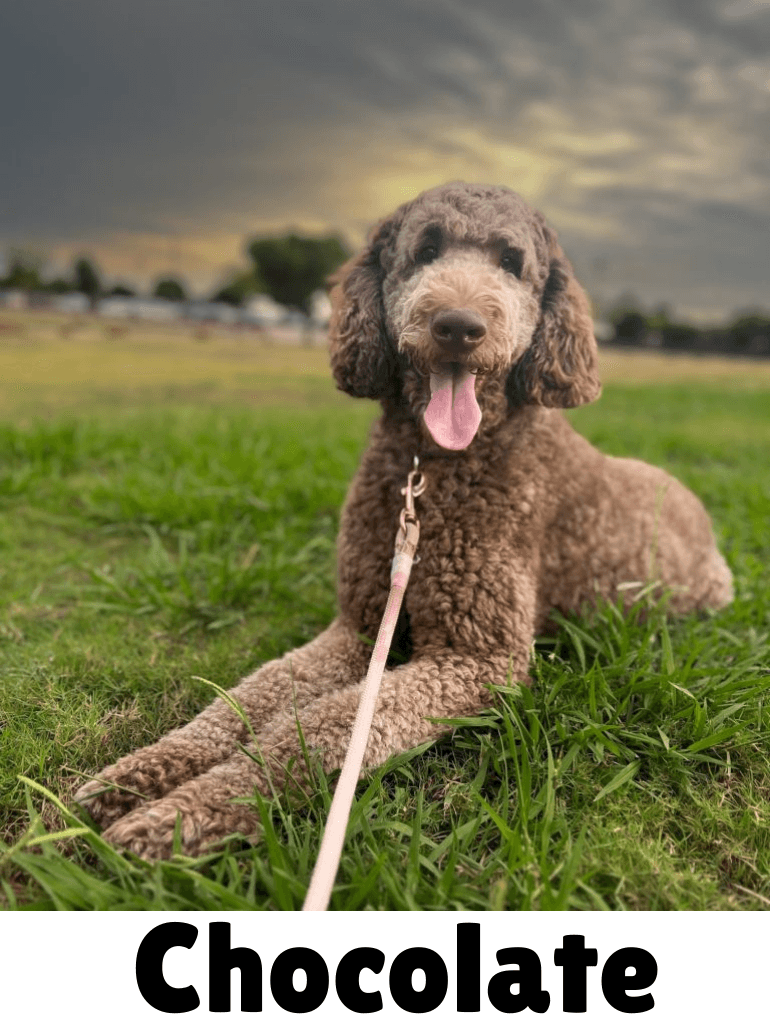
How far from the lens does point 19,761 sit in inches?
82.0

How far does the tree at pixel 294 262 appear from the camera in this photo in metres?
49.8

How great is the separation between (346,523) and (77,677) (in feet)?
3.42

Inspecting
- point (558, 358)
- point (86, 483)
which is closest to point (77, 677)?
point (558, 358)

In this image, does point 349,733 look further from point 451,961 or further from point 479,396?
point 479,396

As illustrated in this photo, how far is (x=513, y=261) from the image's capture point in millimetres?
2439

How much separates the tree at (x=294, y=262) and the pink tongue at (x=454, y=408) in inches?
1942

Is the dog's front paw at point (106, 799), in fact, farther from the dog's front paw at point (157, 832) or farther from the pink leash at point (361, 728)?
the pink leash at point (361, 728)

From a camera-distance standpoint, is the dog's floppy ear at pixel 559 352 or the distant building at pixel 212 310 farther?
the distant building at pixel 212 310

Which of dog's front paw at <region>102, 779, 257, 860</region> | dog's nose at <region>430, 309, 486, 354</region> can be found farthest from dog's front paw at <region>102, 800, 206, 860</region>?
dog's nose at <region>430, 309, 486, 354</region>

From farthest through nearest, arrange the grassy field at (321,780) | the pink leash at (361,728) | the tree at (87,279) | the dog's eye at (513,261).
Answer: the tree at (87,279), the dog's eye at (513,261), the grassy field at (321,780), the pink leash at (361,728)

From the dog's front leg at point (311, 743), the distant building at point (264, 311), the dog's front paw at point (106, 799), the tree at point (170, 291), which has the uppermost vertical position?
the tree at point (170, 291)

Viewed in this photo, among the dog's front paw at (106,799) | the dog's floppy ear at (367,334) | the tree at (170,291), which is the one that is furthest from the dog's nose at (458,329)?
the tree at (170,291)

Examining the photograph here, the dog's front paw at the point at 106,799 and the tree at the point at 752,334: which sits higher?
the tree at the point at 752,334

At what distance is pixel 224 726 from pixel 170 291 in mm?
76648
